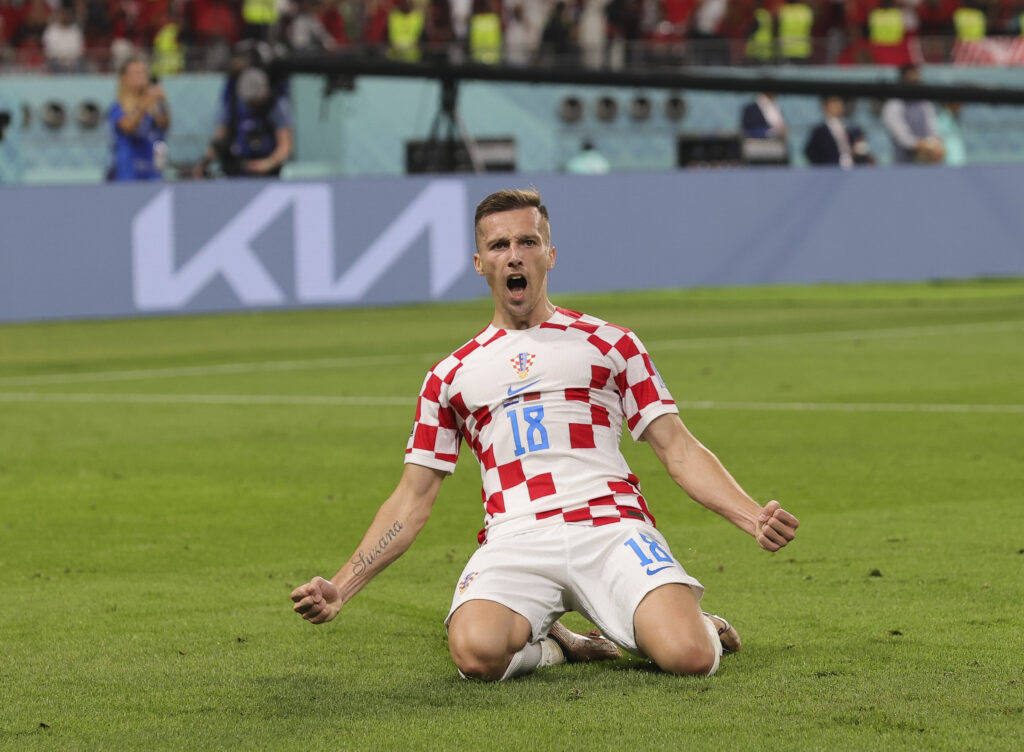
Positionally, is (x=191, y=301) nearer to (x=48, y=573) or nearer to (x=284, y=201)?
(x=284, y=201)

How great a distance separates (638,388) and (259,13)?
2169 centimetres

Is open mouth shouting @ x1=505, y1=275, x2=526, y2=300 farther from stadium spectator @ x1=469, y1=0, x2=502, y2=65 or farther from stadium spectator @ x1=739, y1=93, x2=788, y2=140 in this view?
stadium spectator @ x1=469, y1=0, x2=502, y2=65

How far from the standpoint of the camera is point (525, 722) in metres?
4.76

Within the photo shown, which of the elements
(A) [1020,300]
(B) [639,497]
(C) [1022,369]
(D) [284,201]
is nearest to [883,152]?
(A) [1020,300]

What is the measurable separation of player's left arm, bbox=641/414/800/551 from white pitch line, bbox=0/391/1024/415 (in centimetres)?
620

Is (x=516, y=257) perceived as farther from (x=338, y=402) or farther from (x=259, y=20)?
(x=259, y=20)

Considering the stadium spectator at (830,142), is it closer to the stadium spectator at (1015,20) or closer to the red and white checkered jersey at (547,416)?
the stadium spectator at (1015,20)

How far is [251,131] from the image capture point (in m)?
19.7

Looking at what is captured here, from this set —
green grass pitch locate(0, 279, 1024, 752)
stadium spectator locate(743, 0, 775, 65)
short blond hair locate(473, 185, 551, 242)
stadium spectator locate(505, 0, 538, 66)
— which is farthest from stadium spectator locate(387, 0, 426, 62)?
short blond hair locate(473, 185, 551, 242)

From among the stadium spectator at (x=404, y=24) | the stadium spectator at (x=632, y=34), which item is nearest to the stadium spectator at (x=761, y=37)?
the stadium spectator at (x=632, y=34)

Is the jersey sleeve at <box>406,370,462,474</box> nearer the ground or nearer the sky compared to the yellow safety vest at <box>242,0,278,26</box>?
nearer the sky

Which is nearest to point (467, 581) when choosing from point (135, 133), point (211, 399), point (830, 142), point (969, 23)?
point (211, 399)

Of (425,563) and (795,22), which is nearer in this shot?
(425,563)

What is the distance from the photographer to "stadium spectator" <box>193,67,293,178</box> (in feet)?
63.7
